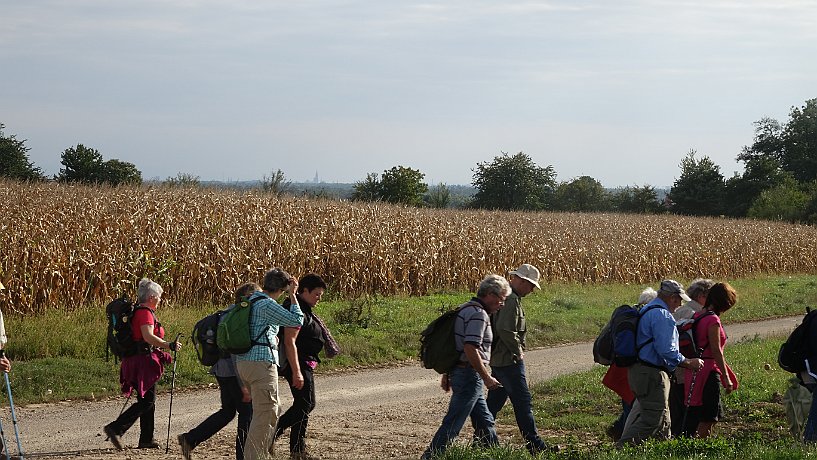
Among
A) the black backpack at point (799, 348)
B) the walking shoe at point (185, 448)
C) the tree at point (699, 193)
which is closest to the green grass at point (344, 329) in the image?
the walking shoe at point (185, 448)

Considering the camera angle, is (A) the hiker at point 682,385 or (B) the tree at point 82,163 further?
(B) the tree at point 82,163

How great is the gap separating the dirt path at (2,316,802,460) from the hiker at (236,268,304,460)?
3.11 feet

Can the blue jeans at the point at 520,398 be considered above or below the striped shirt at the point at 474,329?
below

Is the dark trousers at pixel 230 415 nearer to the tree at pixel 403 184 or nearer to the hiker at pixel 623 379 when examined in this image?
the hiker at pixel 623 379

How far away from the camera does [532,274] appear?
9398mm


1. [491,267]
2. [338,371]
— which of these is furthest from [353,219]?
[338,371]

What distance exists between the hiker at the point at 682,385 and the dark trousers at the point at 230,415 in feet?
13.2

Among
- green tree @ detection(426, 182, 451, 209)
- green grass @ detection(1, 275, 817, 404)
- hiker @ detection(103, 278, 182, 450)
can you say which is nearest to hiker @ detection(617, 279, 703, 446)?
hiker @ detection(103, 278, 182, 450)

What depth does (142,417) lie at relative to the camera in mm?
9859

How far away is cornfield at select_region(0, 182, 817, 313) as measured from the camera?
17219 millimetres

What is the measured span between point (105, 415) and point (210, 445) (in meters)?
2.25

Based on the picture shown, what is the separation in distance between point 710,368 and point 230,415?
4533 millimetres

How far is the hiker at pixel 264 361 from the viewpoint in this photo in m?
8.20

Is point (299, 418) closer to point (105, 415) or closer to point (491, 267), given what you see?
point (105, 415)
